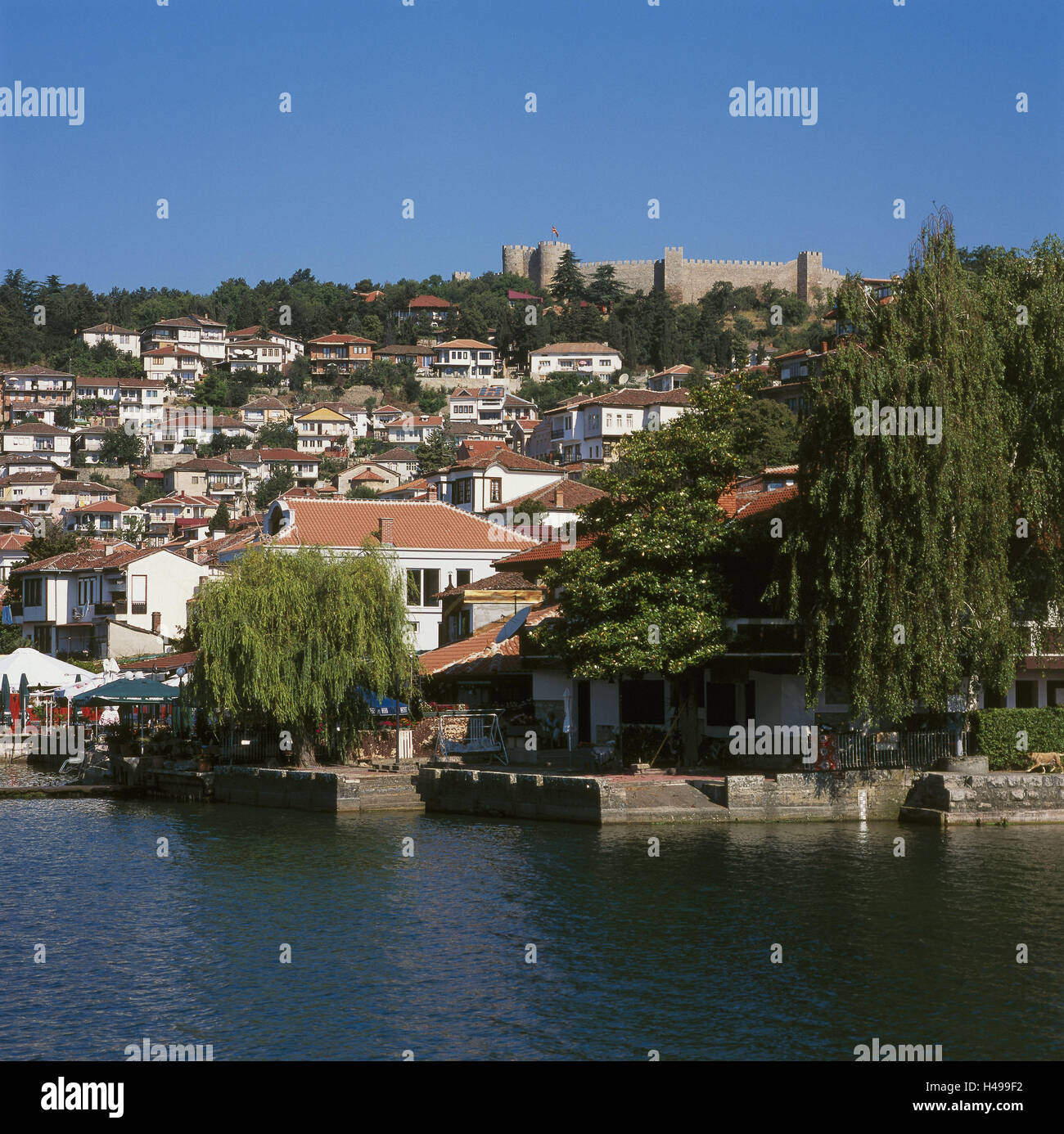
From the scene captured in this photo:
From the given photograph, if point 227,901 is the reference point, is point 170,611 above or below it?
above

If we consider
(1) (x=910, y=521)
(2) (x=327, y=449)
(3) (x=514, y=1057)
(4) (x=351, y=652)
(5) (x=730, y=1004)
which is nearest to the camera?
(3) (x=514, y=1057)

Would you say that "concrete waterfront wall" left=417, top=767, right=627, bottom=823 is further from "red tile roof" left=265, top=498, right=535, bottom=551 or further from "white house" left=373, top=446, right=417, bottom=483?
"white house" left=373, top=446, right=417, bottom=483

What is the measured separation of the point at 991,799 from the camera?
32.7 meters

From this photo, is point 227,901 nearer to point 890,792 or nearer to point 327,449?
point 890,792

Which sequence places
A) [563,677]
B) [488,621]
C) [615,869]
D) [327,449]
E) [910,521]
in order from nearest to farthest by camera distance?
→ 1. [615,869]
2. [910,521]
3. [563,677]
4. [488,621]
5. [327,449]

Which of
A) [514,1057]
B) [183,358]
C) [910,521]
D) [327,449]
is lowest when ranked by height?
[514,1057]

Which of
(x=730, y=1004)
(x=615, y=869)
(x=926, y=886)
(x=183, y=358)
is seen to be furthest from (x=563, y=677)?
(x=183, y=358)

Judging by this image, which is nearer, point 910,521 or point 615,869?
point 615,869

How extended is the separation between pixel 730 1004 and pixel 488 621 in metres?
35.2

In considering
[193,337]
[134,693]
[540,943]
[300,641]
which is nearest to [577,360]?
[193,337]

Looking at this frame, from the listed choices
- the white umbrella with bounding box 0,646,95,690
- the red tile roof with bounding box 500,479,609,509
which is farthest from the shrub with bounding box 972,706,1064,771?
the red tile roof with bounding box 500,479,609,509

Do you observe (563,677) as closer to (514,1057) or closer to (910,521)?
(910,521)

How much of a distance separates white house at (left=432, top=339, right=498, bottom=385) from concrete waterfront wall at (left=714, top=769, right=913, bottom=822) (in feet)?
542

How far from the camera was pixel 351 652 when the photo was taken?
39188 millimetres
